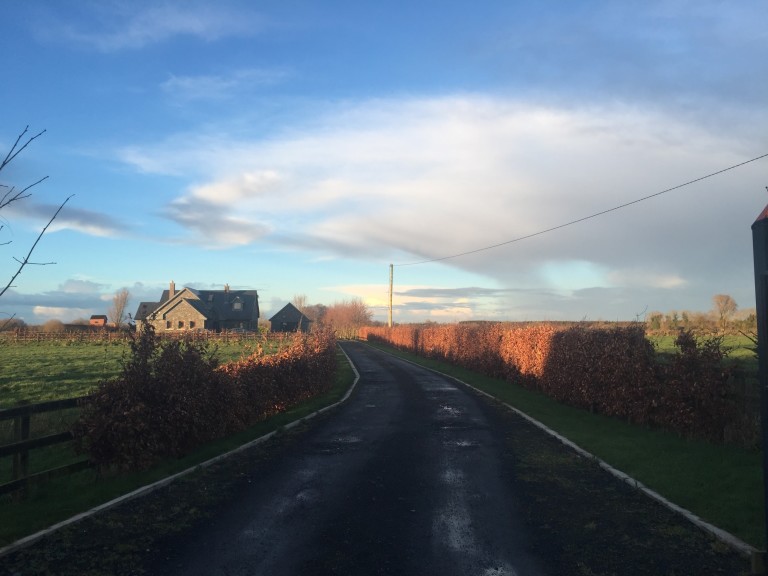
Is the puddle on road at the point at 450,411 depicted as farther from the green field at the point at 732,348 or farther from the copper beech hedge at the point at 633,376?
the green field at the point at 732,348

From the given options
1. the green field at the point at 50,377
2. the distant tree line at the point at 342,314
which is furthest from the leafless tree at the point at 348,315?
the green field at the point at 50,377

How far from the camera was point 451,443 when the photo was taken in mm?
11609

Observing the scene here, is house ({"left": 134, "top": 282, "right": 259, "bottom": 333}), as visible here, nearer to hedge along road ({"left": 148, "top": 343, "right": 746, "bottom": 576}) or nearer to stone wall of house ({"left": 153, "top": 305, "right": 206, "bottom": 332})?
stone wall of house ({"left": 153, "top": 305, "right": 206, "bottom": 332})

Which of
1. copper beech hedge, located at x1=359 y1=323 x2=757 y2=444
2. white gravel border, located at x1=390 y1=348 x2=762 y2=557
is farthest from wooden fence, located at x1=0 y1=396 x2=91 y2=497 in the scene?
copper beech hedge, located at x1=359 y1=323 x2=757 y2=444

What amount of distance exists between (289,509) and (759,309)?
5488 millimetres

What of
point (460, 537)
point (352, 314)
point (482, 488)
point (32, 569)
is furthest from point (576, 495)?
point (352, 314)

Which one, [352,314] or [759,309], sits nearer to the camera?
[759,309]

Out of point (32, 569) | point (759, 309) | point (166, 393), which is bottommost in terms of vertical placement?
point (32, 569)

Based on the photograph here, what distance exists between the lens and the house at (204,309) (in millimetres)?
74875

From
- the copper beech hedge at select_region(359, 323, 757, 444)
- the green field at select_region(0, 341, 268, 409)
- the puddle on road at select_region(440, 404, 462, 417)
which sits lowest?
the puddle on road at select_region(440, 404, 462, 417)

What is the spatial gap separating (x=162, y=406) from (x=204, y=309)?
69.7m

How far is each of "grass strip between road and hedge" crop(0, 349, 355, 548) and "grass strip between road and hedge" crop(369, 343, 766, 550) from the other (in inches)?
273

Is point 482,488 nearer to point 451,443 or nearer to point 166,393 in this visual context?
point 451,443

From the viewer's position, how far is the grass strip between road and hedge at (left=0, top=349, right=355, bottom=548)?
6488mm
